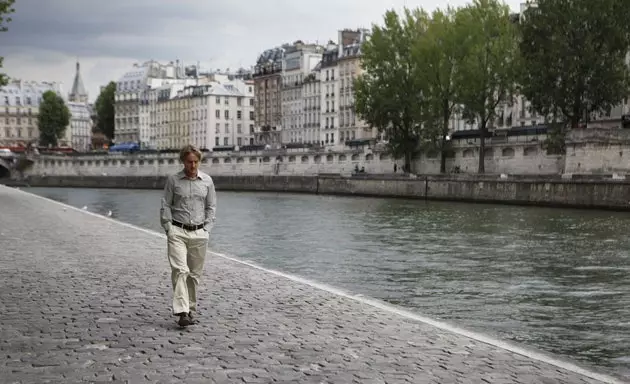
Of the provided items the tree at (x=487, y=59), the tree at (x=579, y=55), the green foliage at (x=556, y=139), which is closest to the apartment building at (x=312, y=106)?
the tree at (x=487, y=59)

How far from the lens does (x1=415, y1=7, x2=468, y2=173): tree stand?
7294cm

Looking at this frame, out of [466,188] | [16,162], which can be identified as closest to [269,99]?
[16,162]

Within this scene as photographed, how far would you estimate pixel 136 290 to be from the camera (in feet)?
47.5

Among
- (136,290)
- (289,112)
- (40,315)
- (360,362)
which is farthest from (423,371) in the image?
(289,112)

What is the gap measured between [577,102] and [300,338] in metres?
57.9

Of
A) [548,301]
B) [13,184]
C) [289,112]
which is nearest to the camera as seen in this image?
[548,301]

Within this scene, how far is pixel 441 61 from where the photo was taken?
73.1m

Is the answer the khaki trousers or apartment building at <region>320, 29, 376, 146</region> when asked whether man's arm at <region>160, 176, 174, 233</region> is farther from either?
apartment building at <region>320, 29, 376, 146</region>

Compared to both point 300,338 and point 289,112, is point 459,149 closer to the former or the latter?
point 289,112

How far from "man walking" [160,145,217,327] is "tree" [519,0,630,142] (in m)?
56.2

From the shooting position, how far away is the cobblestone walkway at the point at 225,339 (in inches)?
359

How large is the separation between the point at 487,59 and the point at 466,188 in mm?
10516

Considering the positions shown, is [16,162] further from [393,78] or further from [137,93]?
[393,78]

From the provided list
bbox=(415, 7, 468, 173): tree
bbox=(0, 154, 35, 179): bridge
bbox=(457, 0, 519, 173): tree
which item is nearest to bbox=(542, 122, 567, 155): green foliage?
bbox=(457, 0, 519, 173): tree
